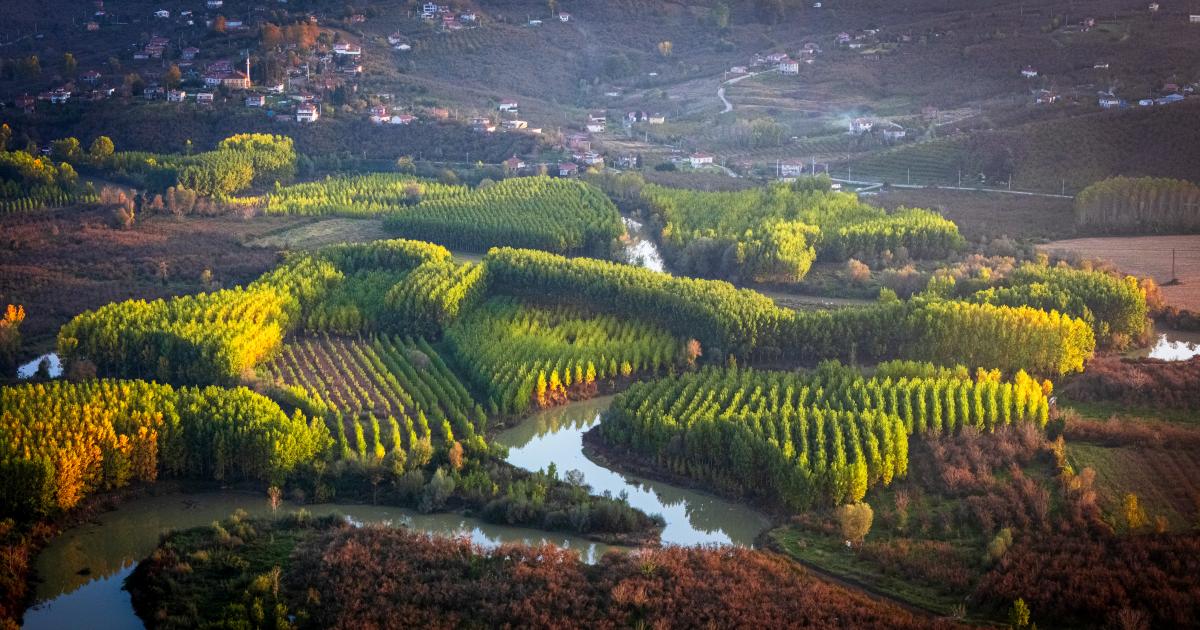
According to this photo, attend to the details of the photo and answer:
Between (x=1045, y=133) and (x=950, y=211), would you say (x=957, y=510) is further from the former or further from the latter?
(x=1045, y=133)

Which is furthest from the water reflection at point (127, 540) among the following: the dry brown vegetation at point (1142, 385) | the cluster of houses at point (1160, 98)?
the cluster of houses at point (1160, 98)

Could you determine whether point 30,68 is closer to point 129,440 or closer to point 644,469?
point 129,440

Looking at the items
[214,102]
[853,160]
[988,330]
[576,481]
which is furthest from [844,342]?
[214,102]

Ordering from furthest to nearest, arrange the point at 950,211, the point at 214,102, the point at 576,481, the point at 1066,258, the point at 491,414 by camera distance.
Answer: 1. the point at 214,102
2. the point at 950,211
3. the point at 1066,258
4. the point at 491,414
5. the point at 576,481

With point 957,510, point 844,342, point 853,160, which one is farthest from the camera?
point 853,160

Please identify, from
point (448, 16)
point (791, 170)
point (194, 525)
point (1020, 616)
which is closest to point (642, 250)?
point (791, 170)

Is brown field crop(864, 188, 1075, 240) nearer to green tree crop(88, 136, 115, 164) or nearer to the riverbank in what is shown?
the riverbank
